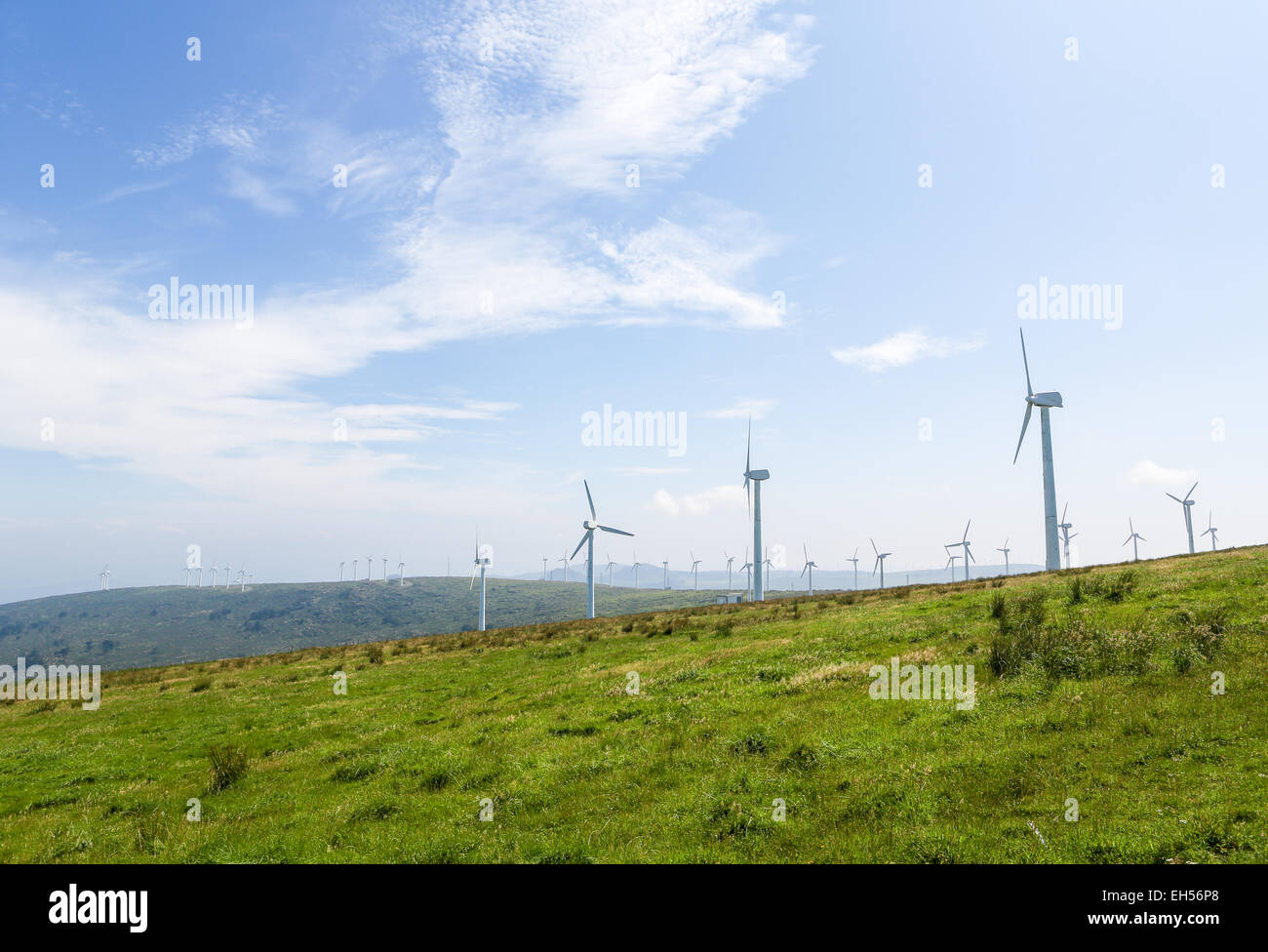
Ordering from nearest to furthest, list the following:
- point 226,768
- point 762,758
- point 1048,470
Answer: point 762,758
point 226,768
point 1048,470

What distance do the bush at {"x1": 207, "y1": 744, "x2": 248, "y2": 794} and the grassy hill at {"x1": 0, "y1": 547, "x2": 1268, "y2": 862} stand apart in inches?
3.5

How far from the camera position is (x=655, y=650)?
3422 cm

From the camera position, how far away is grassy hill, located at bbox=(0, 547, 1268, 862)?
1230 cm

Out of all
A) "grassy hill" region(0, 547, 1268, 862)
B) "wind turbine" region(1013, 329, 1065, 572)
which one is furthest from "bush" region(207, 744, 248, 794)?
"wind turbine" region(1013, 329, 1065, 572)

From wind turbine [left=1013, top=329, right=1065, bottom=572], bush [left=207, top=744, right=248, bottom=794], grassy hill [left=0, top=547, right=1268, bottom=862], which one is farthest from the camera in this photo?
wind turbine [left=1013, top=329, right=1065, bottom=572]

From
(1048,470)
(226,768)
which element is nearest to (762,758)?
(226,768)

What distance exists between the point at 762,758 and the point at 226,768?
1534cm

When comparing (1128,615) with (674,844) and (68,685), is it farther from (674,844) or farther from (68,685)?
(68,685)

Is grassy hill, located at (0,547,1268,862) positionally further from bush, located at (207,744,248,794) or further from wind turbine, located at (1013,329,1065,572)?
wind turbine, located at (1013,329,1065,572)

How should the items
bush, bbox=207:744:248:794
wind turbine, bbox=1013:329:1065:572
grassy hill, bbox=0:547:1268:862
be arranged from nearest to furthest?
grassy hill, bbox=0:547:1268:862
bush, bbox=207:744:248:794
wind turbine, bbox=1013:329:1065:572

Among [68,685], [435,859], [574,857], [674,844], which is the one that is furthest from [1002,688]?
[68,685]

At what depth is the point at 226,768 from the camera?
20.3m

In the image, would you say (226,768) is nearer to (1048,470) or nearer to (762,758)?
(762,758)

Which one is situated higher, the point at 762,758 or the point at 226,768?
the point at 762,758
